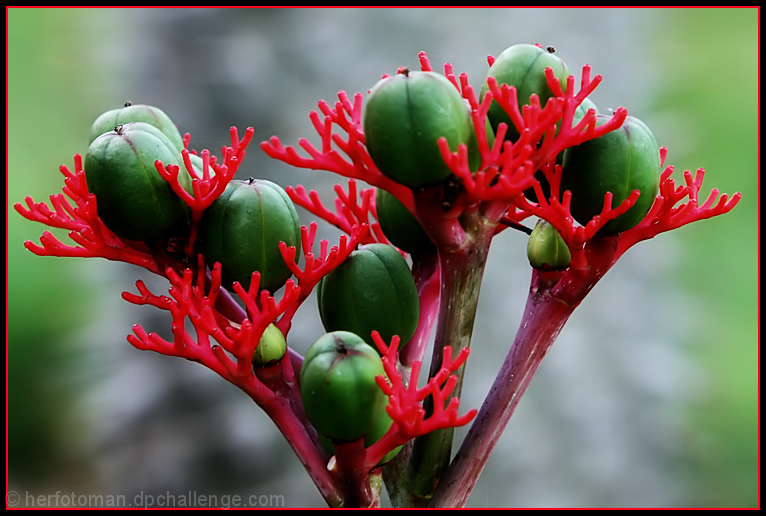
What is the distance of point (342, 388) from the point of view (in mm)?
387

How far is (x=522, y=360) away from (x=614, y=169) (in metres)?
0.14

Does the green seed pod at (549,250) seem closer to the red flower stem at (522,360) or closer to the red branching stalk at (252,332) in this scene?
the red flower stem at (522,360)

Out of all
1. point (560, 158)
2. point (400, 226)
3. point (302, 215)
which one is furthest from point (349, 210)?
point (302, 215)

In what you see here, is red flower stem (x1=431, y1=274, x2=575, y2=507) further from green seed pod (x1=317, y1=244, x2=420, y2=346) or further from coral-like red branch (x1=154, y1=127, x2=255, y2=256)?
coral-like red branch (x1=154, y1=127, x2=255, y2=256)

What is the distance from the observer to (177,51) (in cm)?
113

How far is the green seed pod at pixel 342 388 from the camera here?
388 millimetres

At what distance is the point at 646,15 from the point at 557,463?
2.54 ft

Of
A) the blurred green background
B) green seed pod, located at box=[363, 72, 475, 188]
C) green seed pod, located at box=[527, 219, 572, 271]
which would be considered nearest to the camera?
green seed pod, located at box=[363, 72, 475, 188]

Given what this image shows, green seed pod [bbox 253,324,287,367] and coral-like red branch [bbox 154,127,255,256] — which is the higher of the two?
coral-like red branch [bbox 154,127,255,256]

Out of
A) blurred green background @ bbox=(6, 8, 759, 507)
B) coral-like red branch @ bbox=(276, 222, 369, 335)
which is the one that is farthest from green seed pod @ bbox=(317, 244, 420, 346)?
blurred green background @ bbox=(6, 8, 759, 507)

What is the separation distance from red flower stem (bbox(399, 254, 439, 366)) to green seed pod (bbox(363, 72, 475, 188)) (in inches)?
6.0

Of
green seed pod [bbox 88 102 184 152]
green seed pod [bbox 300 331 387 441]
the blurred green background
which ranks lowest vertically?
the blurred green background

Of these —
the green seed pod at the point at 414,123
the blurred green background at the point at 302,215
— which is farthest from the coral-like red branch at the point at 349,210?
the blurred green background at the point at 302,215

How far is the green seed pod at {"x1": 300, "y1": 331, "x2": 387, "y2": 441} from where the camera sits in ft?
1.27
